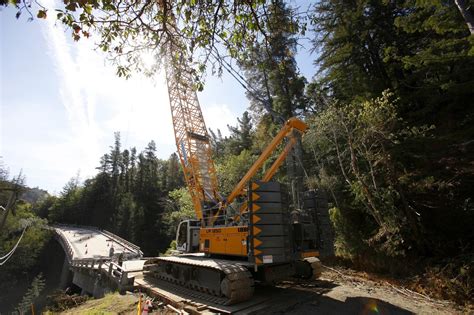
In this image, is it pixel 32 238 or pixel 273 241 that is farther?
pixel 32 238

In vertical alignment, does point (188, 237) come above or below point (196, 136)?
below

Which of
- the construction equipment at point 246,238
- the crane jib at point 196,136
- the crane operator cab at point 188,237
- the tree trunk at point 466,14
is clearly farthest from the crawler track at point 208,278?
the tree trunk at point 466,14

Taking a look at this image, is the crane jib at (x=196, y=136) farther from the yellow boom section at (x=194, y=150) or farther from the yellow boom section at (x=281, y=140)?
the yellow boom section at (x=281, y=140)

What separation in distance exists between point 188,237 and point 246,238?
4433mm

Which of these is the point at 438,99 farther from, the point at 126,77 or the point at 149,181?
the point at 149,181

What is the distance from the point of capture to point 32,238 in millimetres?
38188

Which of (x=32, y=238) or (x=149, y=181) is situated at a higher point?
(x=149, y=181)

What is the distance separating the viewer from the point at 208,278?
847cm

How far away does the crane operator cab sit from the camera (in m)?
11.5

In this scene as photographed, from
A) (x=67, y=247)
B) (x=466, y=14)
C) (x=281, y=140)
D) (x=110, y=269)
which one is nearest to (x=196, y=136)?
(x=281, y=140)

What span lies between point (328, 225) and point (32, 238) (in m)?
43.7

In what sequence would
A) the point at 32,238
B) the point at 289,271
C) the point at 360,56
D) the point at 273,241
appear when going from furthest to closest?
the point at 32,238 < the point at 360,56 < the point at 289,271 < the point at 273,241

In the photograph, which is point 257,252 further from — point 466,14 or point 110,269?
point 110,269

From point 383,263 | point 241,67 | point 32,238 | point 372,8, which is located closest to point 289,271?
point 383,263
